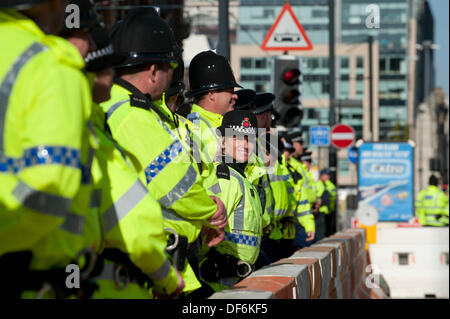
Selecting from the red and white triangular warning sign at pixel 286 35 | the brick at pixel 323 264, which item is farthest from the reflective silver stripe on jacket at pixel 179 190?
the red and white triangular warning sign at pixel 286 35

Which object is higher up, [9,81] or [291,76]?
[9,81]

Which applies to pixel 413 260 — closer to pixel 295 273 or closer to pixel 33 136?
pixel 295 273

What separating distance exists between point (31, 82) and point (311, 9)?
12974 centimetres

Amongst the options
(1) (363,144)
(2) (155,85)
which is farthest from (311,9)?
(2) (155,85)

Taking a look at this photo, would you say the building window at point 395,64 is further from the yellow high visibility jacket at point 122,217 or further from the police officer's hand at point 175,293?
the yellow high visibility jacket at point 122,217

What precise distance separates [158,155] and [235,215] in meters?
2.16

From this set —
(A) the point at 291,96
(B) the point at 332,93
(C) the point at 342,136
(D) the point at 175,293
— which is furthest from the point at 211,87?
(B) the point at 332,93

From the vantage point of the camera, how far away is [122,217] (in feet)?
13.2

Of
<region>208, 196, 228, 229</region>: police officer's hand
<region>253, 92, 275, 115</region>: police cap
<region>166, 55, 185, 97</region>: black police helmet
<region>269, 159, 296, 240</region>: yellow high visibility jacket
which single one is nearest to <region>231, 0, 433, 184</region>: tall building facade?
<region>269, 159, 296, 240</region>: yellow high visibility jacket

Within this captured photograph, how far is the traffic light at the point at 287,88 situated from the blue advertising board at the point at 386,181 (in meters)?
8.46

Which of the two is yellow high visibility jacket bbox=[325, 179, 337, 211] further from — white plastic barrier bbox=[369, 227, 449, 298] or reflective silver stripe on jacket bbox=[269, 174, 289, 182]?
reflective silver stripe on jacket bbox=[269, 174, 289, 182]

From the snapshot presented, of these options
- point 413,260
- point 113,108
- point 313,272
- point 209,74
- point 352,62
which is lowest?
point 413,260

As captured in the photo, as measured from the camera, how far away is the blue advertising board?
78.1 feet

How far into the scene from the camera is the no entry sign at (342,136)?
26.9m
